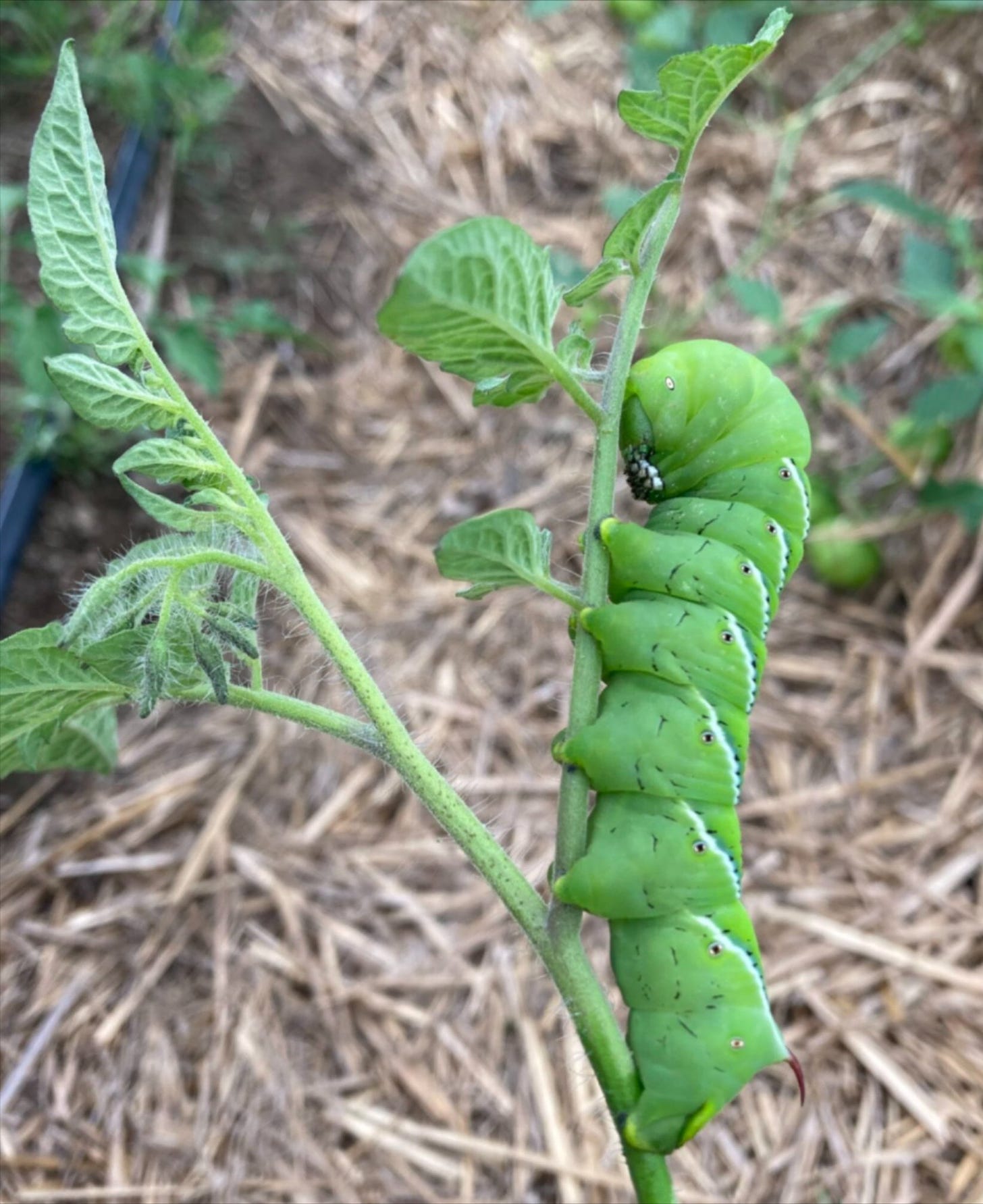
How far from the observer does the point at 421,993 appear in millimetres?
1752

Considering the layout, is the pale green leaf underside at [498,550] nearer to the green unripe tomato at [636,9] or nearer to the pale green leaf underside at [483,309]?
the pale green leaf underside at [483,309]

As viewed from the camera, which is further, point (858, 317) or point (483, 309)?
point (858, 317)

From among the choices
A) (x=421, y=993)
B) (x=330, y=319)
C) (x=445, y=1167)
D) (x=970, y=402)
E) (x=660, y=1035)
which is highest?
(x=330, y=319)

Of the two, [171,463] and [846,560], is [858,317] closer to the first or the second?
[846,560]

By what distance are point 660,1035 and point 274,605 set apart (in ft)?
1.84

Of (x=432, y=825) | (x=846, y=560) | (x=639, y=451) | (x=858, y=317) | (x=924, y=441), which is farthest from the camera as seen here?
(x=858, y=317)

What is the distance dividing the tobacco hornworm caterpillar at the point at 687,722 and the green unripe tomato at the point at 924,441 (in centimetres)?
133

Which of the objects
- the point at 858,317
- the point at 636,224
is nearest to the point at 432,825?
the point at 636,224

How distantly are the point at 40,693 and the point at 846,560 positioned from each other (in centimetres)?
176

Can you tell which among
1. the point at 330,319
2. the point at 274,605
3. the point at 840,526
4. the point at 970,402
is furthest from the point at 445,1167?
the point at 330,319

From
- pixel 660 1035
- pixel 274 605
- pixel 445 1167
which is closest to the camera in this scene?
pixel 660 1035

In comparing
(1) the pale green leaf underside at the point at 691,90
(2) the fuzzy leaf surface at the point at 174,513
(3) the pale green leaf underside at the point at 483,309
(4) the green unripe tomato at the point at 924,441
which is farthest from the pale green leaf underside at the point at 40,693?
(4) the green unripe tomato at the point at 924,441

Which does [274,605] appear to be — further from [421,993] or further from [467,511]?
[467,511]

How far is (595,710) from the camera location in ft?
3.42
